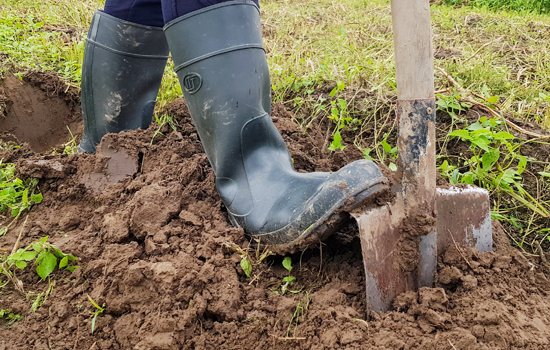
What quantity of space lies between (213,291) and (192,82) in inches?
24.4

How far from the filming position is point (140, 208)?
4.09 feet

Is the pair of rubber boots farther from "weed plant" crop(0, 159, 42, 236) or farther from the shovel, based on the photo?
"weed plant" crop(0, 159, 42, 236)

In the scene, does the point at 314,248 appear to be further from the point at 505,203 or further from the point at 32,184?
the point at 32,184

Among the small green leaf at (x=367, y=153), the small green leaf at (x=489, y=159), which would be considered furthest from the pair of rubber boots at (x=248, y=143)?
the small green leaf at (x=489, y=159)

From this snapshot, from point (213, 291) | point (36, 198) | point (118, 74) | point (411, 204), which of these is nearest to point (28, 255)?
point (36, 198)

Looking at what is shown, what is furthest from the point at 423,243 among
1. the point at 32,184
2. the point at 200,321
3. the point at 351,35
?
the point at 351,35

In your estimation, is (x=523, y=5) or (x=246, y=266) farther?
(x=523, y=5)

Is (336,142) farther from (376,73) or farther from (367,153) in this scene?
(376,73)

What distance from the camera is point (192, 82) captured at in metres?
1.20

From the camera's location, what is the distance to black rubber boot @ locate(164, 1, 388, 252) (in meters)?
1.08

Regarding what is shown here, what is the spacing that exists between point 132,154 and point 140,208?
459mm

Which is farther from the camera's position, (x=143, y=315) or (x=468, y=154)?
(x=468, y=154)

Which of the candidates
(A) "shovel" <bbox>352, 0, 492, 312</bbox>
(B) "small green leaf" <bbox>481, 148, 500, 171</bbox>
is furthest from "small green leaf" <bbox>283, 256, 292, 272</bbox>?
(B) "small green leaf" <bbox>481, 148, 500, 171</bbox>

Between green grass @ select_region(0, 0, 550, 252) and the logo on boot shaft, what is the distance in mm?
728
